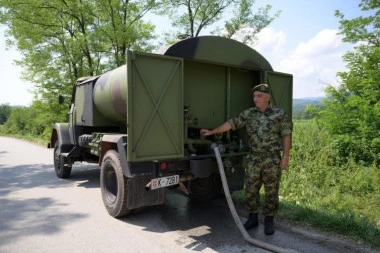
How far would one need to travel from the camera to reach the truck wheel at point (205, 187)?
17.1 feet

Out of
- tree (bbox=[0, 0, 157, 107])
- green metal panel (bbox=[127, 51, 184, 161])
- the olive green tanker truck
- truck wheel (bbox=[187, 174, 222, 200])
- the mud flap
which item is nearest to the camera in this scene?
green metal panel (bbox=[127, 51, 184, 161])

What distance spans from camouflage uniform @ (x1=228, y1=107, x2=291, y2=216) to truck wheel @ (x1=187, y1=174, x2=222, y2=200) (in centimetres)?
124

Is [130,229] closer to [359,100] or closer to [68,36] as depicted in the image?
[359,100]

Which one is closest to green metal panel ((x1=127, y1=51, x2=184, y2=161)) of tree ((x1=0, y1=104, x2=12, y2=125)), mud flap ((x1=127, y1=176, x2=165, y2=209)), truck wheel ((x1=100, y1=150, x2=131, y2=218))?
mud flap ((x1=127, y1=176, x2=165, y2=209))

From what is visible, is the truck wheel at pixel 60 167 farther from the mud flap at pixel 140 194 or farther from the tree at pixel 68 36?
the tree at pixel 68 36

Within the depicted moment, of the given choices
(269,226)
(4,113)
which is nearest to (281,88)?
(269,226)

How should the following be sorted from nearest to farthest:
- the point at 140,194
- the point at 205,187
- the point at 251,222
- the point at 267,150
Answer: the point at 267,150
the point at 251,222
the point at 140,194
the point at 205,187

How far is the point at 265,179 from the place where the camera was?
3932 millimetres

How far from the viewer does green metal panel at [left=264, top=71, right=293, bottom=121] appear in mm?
5328

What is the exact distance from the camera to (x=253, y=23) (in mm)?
17969

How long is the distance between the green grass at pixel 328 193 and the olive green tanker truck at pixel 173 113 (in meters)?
1.17

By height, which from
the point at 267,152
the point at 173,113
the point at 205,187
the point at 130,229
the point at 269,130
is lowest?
the point at 130,229

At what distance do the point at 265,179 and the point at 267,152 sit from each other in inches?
13.5

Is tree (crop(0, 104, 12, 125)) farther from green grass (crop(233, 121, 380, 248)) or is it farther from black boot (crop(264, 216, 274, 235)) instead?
black boot (crop(264, 216, 274, 235))
